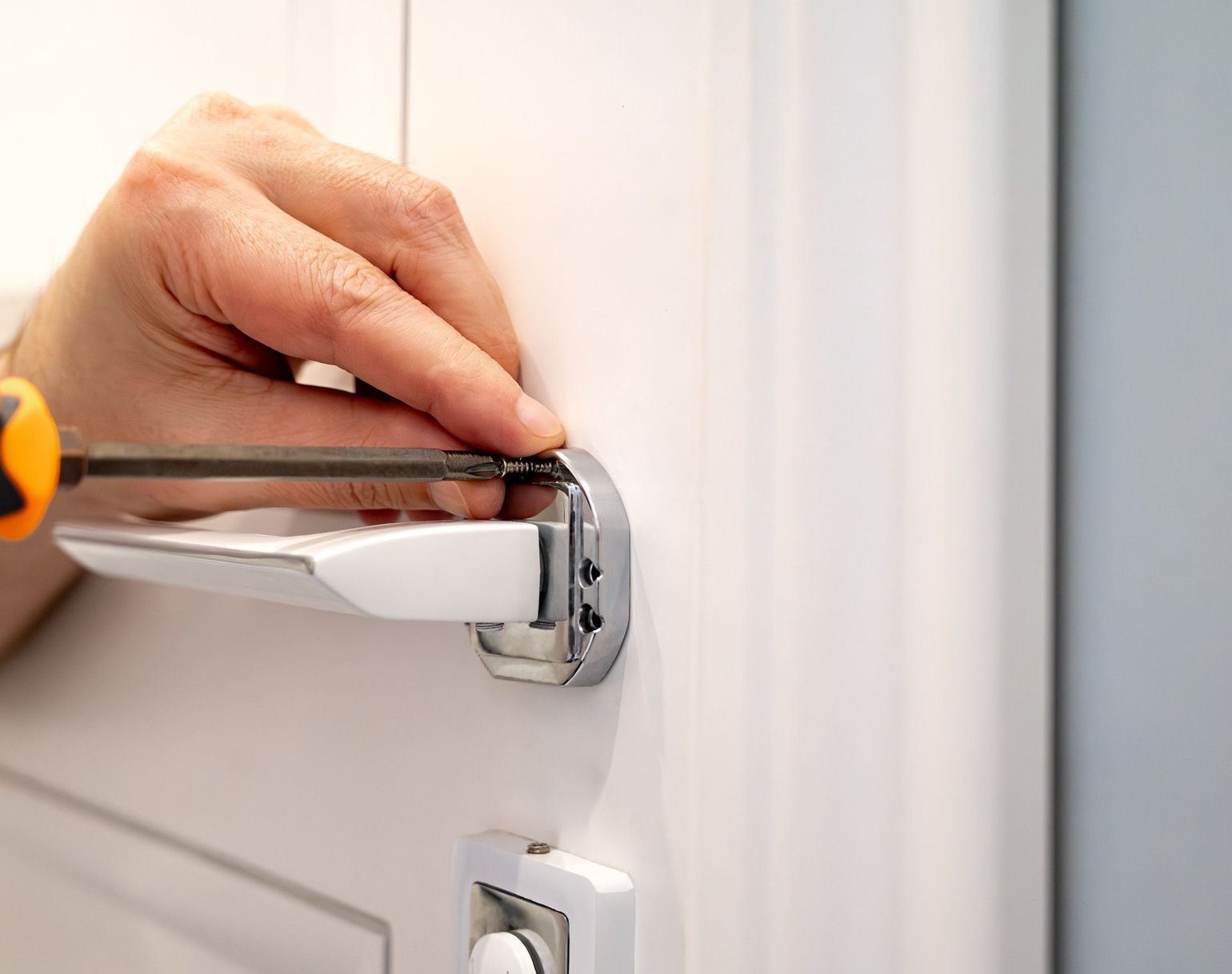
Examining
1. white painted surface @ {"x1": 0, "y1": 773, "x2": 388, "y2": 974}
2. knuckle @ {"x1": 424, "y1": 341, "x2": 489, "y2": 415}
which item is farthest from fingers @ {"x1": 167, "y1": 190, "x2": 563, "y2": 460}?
white painted surface @ {"x1": 0, "y1": 773, "x2": 388, "y2": 974}

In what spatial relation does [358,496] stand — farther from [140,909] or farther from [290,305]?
[140,909]

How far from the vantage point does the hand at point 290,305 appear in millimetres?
336

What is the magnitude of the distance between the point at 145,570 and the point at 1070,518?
0.29 m

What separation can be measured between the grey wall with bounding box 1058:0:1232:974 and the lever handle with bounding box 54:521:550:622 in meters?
0.17

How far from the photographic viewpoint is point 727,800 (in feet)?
0.94

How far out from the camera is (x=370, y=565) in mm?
265

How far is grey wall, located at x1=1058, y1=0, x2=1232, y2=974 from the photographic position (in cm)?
27

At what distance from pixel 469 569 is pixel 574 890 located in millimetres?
111

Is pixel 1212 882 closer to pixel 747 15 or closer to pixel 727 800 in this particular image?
pixel 727 800

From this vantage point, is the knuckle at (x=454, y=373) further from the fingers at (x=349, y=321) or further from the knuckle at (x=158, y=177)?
the knuckle at (x=158, y=177)

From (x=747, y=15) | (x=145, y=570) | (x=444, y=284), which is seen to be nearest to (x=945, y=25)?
(x=747, y=15)

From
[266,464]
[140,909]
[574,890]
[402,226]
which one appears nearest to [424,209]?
[402,226]

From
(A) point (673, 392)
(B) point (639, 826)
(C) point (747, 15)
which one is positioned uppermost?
(C) point (747, 15)

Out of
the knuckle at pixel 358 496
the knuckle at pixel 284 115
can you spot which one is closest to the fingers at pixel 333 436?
the knuckle at pixel 358 496
